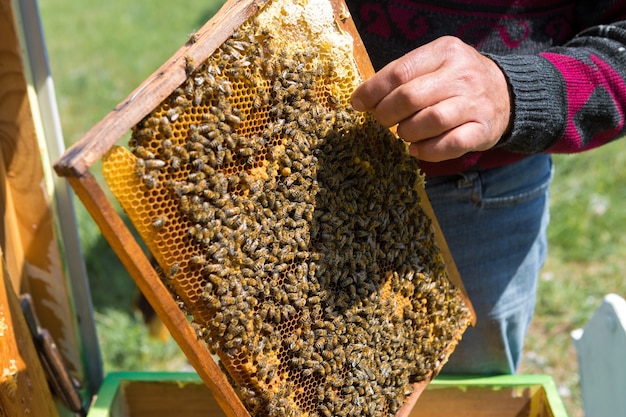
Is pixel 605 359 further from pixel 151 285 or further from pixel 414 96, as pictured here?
pixel 151 285

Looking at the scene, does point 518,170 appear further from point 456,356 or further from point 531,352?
point 531,352

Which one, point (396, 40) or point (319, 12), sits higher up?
point (319, 12)

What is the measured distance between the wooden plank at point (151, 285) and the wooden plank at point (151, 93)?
0.05 m

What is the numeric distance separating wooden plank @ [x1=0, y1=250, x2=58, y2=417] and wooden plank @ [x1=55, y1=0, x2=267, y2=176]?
728 millimetres

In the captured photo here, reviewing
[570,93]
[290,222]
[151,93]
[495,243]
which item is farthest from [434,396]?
[151,93]

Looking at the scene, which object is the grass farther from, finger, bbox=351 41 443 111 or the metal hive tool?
finger, bbox=351 41 443 111

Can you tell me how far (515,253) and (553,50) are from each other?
36.7 inches

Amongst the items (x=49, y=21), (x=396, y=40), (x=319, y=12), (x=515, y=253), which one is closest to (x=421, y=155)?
(x=319, y=12)

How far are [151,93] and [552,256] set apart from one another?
4.95 meters

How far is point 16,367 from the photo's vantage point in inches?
77.1

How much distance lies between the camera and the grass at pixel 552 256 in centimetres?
461

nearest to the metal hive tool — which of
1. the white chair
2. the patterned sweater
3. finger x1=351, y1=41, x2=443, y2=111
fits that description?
finger x1=351, y1=41, x2=443, y2=111

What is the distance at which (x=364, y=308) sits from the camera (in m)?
2.04

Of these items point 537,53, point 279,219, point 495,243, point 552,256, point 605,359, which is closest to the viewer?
point 279,219
